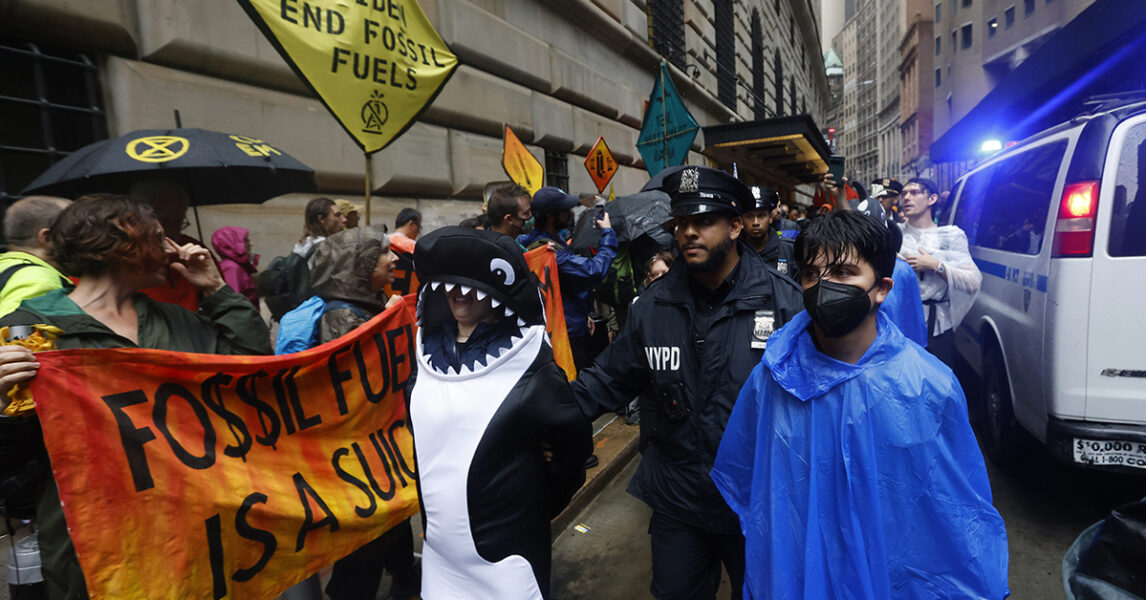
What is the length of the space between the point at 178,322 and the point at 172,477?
1.88 feet

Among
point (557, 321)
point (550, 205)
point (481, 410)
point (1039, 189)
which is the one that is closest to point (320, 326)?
point (481, 410)

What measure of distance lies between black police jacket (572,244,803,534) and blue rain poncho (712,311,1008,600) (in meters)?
0.27

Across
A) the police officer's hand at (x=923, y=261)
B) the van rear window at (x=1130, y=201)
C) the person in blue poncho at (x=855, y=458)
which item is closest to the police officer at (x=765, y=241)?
the police officer's hand at (x=923, y=261)

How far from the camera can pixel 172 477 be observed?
6.24ft

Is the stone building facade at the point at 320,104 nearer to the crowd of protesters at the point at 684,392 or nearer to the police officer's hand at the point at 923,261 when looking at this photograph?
the crowd of protesters at the point at 684,392

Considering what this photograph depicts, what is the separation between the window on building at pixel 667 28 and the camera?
12.6 m

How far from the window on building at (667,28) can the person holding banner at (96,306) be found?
11.8m

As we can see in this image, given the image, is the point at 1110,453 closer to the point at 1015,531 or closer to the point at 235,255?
the point at 1015,531

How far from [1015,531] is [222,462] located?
164 inches

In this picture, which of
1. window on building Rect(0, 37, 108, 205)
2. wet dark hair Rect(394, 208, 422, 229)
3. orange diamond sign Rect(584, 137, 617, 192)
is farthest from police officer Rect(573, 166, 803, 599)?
orange diamond sign Rect(584, 137, 617, 192)

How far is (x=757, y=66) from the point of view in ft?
74.2

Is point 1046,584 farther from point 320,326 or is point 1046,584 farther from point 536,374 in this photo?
point 320,326

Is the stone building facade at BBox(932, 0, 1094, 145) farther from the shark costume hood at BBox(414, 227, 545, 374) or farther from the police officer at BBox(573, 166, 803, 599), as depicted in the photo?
the shark costume hood at BBox(414, 227, 545, 374)

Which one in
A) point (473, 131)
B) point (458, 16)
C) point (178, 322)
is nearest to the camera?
point (178, 322)
